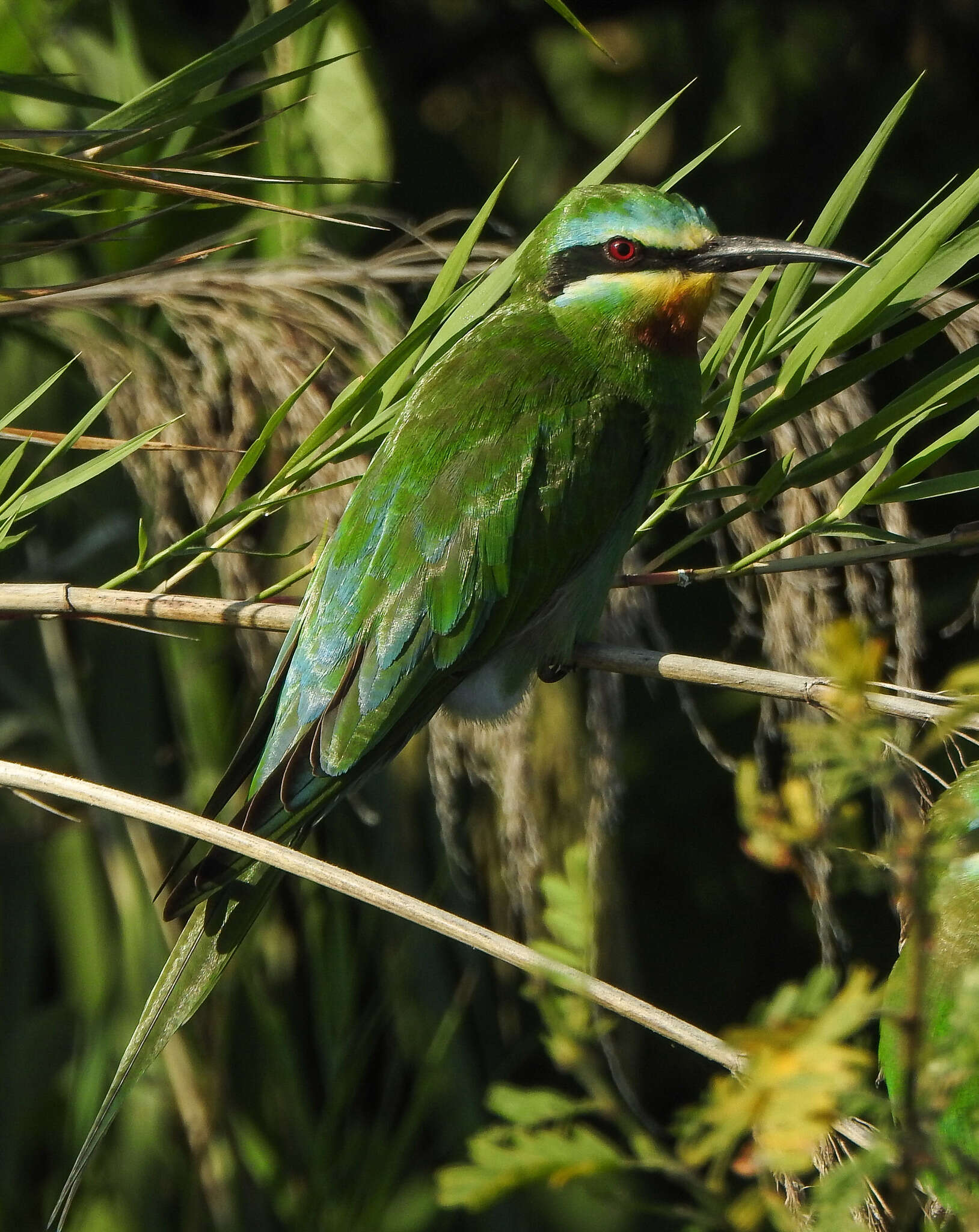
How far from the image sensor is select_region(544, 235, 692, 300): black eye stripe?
6.10 ft

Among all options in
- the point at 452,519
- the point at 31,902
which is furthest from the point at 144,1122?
the point at 452,519

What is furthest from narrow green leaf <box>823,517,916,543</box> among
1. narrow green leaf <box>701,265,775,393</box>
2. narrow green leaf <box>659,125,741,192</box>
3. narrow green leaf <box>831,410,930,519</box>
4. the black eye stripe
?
the black eye stripe

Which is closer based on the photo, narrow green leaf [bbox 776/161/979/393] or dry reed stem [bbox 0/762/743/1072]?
dry reed stem [bbox 0/762/743/1072]

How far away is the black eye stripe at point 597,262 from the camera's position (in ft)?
6.10

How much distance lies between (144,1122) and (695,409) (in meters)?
1.42

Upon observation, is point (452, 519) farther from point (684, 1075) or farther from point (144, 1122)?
point (684, 1075)

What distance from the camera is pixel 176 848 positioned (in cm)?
237

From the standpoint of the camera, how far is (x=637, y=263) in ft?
6.17

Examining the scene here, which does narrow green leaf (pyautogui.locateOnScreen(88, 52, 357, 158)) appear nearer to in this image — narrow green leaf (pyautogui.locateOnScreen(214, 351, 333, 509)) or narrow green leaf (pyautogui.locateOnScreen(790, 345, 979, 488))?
narrow green leaf (pyautogui.locateOnScreen(214, 351, 333, 509))

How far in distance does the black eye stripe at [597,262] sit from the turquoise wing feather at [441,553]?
145 millimetres

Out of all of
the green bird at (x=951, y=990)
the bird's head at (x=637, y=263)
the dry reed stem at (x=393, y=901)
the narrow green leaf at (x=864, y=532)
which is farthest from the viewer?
the bird's head at (x=637, y=263)

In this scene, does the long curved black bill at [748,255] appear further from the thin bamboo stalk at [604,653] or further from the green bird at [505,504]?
the thin bamboo stalk at [604,653]

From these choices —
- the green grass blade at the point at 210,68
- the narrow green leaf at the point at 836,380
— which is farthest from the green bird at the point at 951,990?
the green grass blade at the point at 210,68

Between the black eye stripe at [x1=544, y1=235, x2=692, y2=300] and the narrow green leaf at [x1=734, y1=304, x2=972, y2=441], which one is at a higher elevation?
the black eye stripe at [x1=544, y1=235, x2=692, y2=300]
